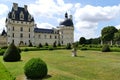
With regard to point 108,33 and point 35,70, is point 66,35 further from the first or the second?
point 35,70

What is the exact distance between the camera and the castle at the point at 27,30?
8199cm

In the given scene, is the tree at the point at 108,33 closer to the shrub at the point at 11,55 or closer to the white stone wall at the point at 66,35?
the white stone wall at the point at 66,35

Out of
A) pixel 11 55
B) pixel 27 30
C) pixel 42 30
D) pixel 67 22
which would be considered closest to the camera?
pixel 11 55

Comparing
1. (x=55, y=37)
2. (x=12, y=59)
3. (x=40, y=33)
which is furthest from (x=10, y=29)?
(x=12, y=59)

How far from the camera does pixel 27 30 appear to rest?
86.3 meters

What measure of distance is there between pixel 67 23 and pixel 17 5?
77.2 feet

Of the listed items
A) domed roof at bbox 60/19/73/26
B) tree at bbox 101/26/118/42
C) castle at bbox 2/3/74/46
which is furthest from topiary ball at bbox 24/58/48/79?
domed roof at bbox 60/19/73/26

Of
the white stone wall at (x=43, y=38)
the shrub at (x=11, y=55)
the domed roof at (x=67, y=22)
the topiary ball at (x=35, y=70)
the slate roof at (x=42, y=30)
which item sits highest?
the domed roof at (x=67, y=22)

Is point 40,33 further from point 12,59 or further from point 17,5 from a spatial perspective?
point 12,59

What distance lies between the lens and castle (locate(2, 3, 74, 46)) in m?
82.0

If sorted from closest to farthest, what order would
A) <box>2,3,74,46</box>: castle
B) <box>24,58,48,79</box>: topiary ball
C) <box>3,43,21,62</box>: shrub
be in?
<box>24,58,48,79</box>: topiary ball → <box>3,43,21,62</box>: shrub → <box>2,3,74,46</box>: castle

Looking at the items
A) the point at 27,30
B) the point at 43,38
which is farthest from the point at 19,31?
the point at 43,38

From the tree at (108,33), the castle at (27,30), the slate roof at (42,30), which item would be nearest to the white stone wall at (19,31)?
the castle at (27,30)

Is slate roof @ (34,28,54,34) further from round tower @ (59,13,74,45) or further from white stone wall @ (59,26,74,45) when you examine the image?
white stone wall @ (59,26,74,45)
